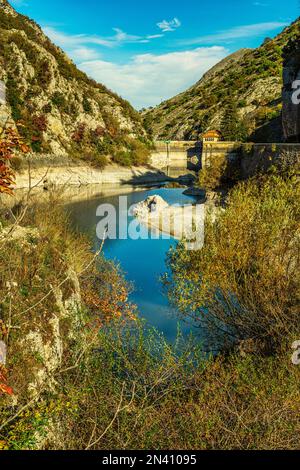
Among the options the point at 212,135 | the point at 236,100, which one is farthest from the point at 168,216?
the point at 236,100

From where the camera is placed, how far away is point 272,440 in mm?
9273

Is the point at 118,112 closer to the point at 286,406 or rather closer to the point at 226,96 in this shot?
the point at 226,96

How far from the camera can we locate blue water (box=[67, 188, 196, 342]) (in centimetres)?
2212

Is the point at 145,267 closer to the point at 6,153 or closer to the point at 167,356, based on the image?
the point at 167,356

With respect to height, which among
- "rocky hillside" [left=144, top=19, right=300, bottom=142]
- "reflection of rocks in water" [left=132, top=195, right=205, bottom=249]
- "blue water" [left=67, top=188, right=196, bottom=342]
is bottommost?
"blue water" [left=67, top=188, right=196, bottom=342]

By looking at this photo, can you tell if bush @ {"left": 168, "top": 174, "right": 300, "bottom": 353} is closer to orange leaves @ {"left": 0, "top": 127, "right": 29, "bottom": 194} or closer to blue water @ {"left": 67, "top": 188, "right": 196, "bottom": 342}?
blue water @ {"left": 67, "top": 188, "right": 196, "bottom": 342}

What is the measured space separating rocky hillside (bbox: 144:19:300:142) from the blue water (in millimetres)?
55507

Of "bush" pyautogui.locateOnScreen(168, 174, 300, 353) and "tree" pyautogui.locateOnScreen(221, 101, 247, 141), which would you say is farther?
"tree" pyautogui.locateOnScreen(221, 101, 247, 141)

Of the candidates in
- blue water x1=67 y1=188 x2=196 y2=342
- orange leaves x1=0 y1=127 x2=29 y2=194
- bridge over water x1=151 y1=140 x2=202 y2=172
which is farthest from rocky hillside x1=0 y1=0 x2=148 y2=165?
orange leaves x1=0 y1=127 x2=29 y2=194

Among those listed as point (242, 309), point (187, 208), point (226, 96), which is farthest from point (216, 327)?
point (226, 96)

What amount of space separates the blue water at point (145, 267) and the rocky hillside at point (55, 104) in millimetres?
32238

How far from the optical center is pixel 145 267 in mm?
31375

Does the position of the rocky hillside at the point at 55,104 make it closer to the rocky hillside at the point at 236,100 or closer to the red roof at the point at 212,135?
the red roof at the point at 212,135

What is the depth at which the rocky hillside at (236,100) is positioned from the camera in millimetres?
112375
